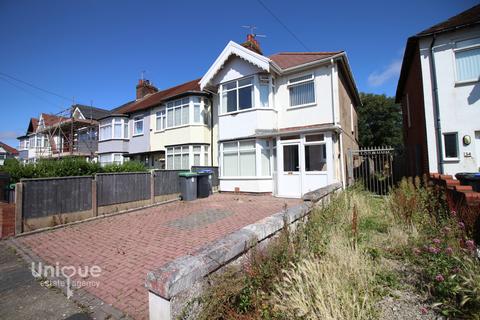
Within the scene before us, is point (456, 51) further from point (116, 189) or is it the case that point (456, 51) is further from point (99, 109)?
point (99, 109)

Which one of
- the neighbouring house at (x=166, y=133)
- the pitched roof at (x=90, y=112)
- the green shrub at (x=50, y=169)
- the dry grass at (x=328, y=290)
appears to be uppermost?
the pitched roof at (x=90, y=112)

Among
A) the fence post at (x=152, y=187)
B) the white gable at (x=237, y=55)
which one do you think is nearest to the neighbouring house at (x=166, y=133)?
the white gable at (x=237, y=55)

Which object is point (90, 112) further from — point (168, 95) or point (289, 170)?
point (289, 170)

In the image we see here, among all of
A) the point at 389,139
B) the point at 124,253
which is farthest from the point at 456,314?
the point at 389,139

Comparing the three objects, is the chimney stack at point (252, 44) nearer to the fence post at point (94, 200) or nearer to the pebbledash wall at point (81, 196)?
the pebbledash wall at point (81, 196)

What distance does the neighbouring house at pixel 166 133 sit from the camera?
15797 millimetres

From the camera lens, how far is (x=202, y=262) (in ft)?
8.49

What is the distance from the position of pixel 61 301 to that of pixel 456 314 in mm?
4960

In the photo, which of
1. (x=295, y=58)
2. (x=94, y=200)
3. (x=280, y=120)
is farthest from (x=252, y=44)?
(x=94, y=200)

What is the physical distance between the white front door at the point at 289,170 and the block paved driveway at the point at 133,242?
2.56 meters

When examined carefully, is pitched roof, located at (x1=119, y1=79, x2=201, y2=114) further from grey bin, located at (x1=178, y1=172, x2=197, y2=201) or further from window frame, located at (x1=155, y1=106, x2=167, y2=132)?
grey bin, located at (x1=178, y1=172, x2=197, y2=201)

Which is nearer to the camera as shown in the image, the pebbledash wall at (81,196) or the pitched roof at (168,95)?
the pebbledash wall at (81,196)

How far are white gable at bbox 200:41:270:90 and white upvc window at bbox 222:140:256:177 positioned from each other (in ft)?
13.5

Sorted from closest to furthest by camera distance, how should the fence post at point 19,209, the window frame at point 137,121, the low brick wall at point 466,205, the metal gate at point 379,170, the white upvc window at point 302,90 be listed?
the low brick wall at point 466,205
the fence post at point 19,209
the metal gate at point 379,170
the white upvc window at point 302,90
the window frame at point 137,121
